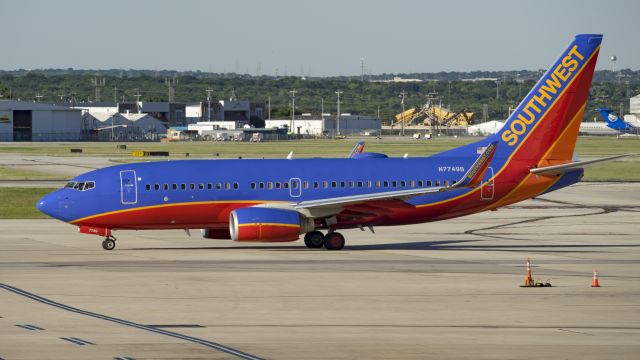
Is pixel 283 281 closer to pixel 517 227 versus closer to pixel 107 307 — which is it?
pixel 107 307

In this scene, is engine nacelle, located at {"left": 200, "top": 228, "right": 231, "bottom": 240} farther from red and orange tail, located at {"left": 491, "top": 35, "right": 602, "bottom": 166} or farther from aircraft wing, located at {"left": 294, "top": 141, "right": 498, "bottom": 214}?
red and orange tail, located at {"left": 491, "top": 35, "right": 602, "bottom": 166}

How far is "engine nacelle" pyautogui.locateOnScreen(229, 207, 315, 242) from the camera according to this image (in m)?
42.9

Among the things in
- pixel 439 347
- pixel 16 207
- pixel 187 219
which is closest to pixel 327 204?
pixel 187 219

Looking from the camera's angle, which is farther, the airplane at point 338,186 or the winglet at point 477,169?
the winglet at point 477,169

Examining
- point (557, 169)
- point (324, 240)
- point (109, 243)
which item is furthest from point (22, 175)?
point (557, 169)

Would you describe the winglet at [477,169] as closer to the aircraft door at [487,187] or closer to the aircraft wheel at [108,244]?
the aircraft door at [487,187]

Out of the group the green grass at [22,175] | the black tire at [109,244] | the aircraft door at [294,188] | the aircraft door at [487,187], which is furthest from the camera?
the green grass at [22,175]

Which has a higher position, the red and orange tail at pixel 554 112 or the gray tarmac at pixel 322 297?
the red and orange tail at pixel 554 112

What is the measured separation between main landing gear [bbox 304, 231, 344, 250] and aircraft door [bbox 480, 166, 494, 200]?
6.05 metres

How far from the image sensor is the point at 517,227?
2168 inches

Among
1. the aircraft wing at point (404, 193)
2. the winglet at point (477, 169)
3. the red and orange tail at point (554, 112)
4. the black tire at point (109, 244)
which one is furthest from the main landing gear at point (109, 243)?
the red and orange tail at point (554, 112)

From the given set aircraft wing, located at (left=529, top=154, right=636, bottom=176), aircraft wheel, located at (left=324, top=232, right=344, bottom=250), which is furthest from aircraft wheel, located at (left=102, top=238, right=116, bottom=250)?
aircraft wing, located at (left=529, top=154, right=636, bottom=176)

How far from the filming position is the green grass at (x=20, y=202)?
198 ft

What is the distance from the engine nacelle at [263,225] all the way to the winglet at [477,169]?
260 inches
